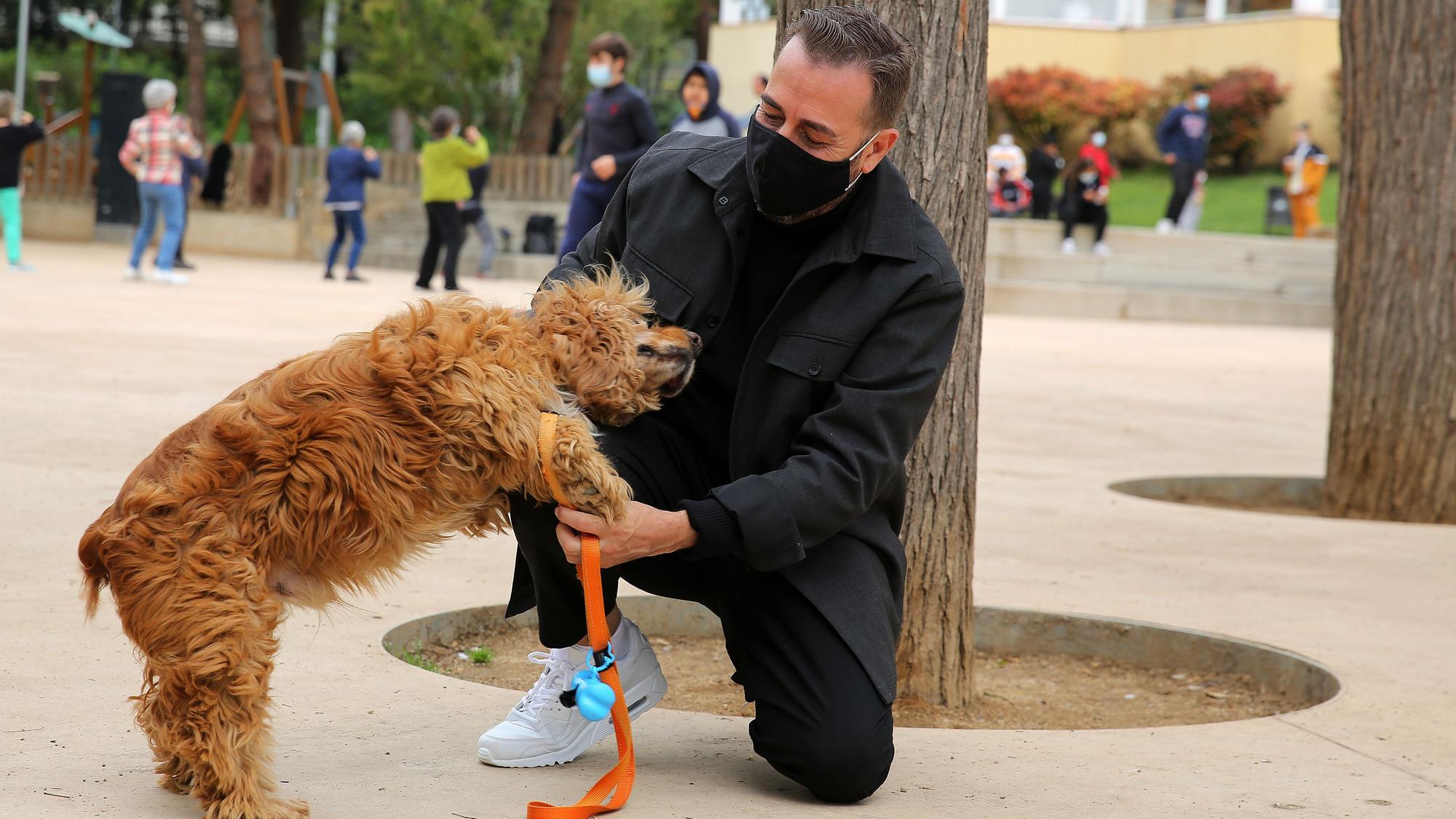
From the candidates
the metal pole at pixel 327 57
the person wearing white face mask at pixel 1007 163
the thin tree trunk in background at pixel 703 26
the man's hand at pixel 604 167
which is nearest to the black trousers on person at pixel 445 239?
the man's hand at pixel 604 167

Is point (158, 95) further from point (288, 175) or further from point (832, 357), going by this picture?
point (832, 357)

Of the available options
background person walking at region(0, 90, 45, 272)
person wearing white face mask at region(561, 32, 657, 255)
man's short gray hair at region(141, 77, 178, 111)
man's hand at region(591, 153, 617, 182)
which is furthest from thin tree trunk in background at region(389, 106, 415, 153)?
man's hand at region(591, 153, 617, 182)

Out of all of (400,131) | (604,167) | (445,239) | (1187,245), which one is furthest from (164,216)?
(400,131)

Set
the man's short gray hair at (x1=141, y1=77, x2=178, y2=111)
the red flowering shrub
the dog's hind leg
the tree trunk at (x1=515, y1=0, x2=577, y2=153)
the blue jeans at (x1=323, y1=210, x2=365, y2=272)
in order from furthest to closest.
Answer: the red flowering shrub
the tree trunk at (x1=515, y1=0, x2=577, y2=153)
the blue jeans at (x1=323, y1=210, x2=365, y2=272)
the man's short gray hair at (x1=141, y1=77, x2=178, y2=111)
the dog's hind leg

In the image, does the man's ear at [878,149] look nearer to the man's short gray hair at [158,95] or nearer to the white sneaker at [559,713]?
the white sneaker at [559,713]

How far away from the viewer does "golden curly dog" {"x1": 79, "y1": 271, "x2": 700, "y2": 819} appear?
9.29 feet

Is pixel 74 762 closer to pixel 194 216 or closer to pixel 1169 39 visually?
pixel 194 216

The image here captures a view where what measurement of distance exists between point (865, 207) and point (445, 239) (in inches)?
638

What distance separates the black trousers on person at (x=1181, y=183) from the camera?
1080 inches

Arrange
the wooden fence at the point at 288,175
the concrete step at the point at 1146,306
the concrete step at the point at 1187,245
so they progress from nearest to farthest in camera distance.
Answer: the concrete step at the point at 1146,306 → the concrete step at the point at 1187,245 → the wooden fence at the point at 288,175

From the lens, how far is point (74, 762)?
Result: 336 centimetres

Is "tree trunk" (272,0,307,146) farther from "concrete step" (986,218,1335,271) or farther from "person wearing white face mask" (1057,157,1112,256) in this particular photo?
"person wearing white face mask" (1057,157,1112,256)

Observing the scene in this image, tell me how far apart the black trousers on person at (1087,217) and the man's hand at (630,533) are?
2348 centimetres

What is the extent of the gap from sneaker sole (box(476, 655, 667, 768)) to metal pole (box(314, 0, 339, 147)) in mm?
26703
